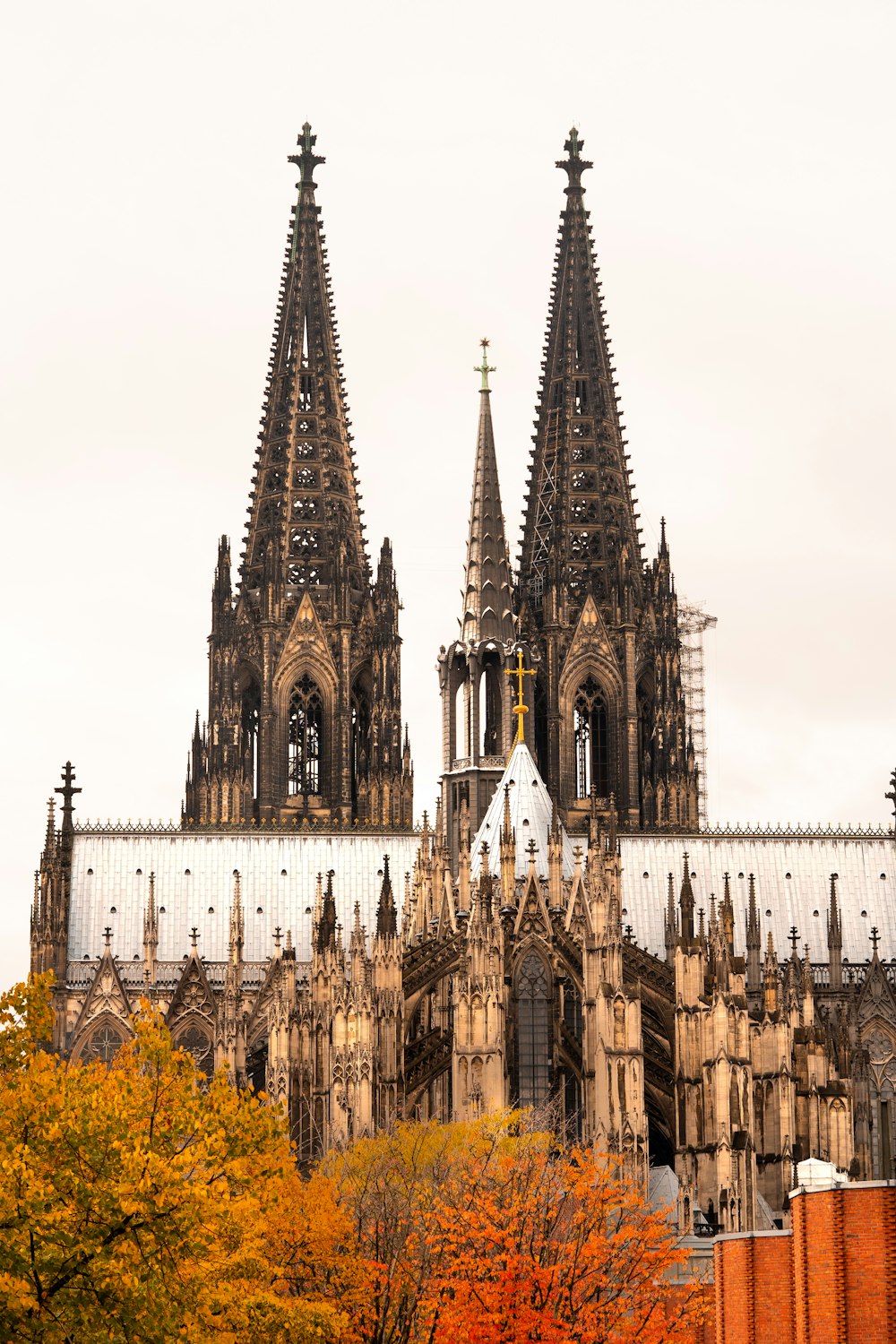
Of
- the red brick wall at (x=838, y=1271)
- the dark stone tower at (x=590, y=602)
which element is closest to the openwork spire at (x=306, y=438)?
the dark stone tower at (x=590, y=602)

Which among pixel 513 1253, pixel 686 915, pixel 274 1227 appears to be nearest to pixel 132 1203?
pixel 513 1253

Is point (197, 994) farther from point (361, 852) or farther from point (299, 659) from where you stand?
point (299, 659)

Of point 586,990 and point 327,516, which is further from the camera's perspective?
point 327,516

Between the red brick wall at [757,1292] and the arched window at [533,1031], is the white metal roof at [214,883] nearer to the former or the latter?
the arched window at [533,1031]

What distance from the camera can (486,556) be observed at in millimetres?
92125

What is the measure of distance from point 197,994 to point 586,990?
1677 centimetres

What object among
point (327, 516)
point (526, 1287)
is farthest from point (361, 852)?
point (526, 1287)

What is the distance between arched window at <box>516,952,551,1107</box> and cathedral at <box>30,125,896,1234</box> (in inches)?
2.9

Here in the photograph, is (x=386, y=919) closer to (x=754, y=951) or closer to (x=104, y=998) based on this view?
(x=104, y=998)

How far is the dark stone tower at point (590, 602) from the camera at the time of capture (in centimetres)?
9294

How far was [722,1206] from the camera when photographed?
6519cm

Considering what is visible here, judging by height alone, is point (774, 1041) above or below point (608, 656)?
below

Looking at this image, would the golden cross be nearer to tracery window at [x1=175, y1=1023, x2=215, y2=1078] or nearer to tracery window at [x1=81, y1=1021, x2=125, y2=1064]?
tracery window at [x1=175, y1=1023, x2=215, y2=1078]

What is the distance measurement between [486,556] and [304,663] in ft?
24.2
